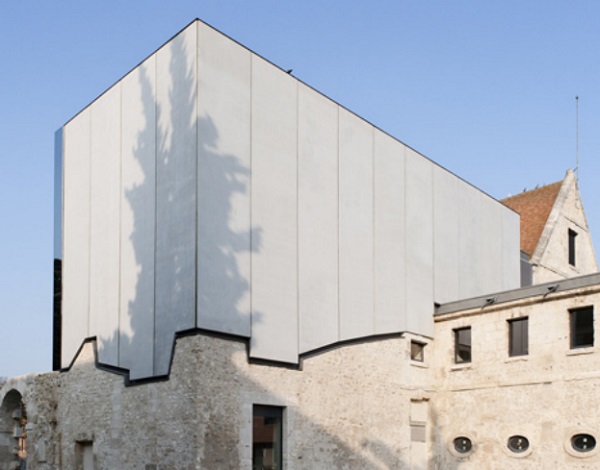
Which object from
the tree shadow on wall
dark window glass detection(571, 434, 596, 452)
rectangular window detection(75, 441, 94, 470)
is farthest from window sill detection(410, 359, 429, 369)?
rectangular window detection(75, 441, 94, 470)

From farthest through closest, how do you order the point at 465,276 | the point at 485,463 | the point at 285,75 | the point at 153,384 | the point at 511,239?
the point at 511,239
the point at 465,276
the point at 485,463
the point at 285,75
the point at 153,384

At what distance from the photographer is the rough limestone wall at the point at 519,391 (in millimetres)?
17812

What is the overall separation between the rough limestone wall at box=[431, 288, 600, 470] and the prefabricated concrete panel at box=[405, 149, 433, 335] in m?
0.93

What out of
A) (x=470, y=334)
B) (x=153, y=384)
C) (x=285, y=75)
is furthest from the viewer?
(x=470, y=334)

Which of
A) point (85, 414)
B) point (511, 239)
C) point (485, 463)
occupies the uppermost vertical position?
point (511, 239)

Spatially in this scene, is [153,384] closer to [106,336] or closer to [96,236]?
[106,336]

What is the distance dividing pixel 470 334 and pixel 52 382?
12.0 metres

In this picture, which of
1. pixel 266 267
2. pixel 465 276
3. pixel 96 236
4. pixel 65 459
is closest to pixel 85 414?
pixel 65 459

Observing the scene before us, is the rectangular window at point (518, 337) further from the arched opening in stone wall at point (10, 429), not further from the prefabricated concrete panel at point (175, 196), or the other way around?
the arched opening in stone wall at point (10, 429)

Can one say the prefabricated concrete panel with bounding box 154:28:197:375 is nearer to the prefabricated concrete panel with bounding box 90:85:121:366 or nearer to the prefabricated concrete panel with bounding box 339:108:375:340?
the prefabricated concrete panel with bounding box 90:85:121:366

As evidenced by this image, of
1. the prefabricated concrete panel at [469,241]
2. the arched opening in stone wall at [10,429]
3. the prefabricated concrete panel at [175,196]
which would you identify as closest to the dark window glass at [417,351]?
the prefabricated concrete panel at [469,241]

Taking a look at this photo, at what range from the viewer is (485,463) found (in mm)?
19203

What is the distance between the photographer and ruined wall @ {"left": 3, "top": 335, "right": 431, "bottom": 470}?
14.7 metres

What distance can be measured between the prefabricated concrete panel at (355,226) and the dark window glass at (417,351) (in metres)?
→ 2.14
